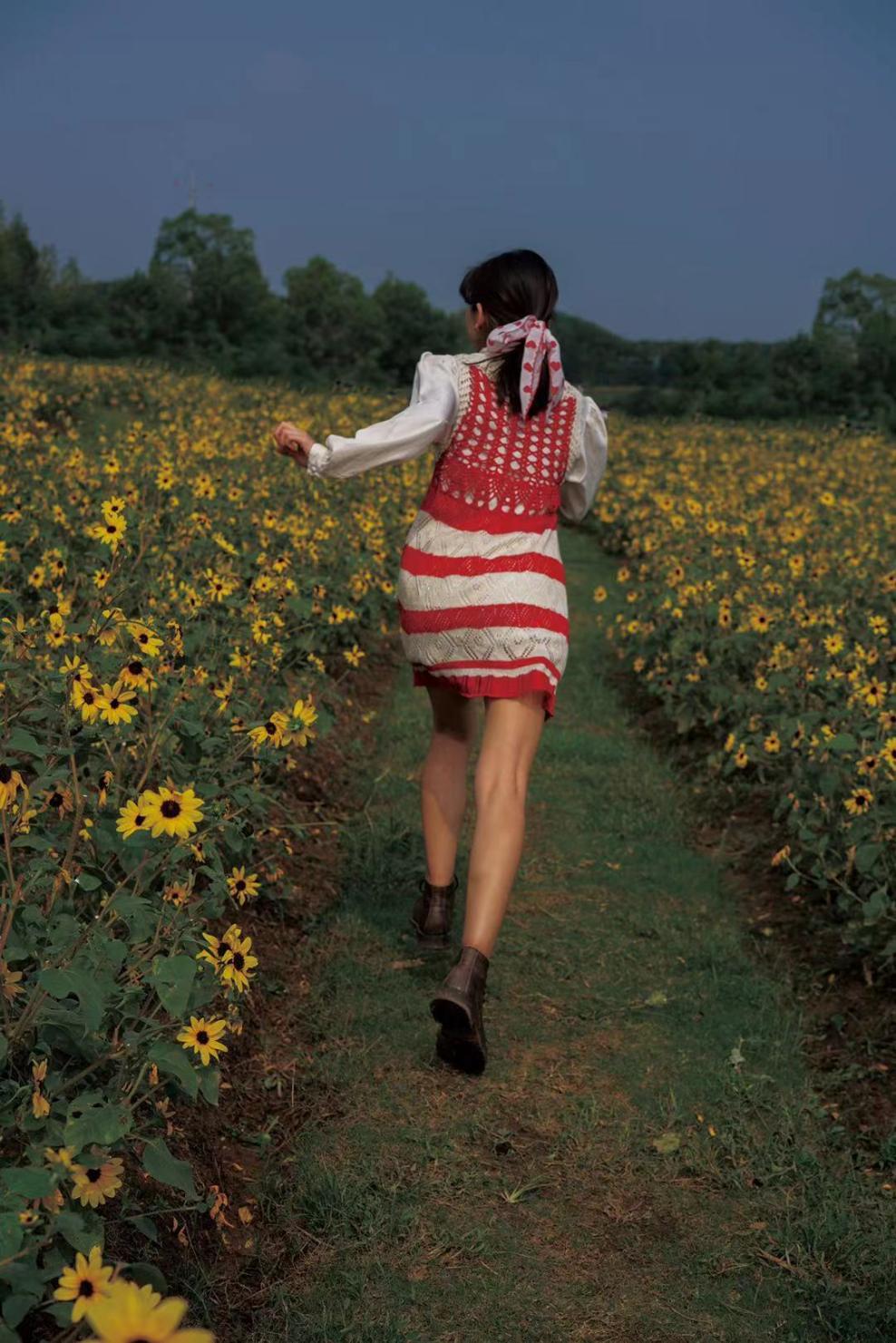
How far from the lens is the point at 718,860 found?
5.18 metres

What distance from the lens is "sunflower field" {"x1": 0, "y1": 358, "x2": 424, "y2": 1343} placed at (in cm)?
197

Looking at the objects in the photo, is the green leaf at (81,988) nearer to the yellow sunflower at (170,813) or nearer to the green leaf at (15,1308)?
the yellow sunflower at (170,813)

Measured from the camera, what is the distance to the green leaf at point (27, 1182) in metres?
1.78

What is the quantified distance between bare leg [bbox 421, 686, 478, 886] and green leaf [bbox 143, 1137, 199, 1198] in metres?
1.77

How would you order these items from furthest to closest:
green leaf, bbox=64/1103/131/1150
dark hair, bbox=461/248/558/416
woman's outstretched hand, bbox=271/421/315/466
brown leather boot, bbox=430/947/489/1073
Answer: dark hair, bbox=461/248/558/416 → woman's outstretched hand, bbox=271/421/315/466 → brown leather boot, bbox=430/947/489/1073 → green leaf, bbox=64/1103/131/1150

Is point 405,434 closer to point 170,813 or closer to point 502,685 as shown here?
point 502,685

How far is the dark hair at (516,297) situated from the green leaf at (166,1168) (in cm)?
197

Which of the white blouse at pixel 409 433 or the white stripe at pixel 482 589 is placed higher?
the white blouse at pixel 409 433

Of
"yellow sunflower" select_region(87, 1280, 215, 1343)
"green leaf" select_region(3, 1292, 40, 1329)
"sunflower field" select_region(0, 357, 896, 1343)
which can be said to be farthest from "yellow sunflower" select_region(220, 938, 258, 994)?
"yellow sunflower" select_region(87, 1280, 215, 1343)

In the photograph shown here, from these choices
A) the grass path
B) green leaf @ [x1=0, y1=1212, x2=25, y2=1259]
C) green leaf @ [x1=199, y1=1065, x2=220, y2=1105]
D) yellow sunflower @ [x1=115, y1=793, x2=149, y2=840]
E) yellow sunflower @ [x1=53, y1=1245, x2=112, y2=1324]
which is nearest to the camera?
yellow sunflower @ [x1=53, y1=1245, x2=112, y2=1324]

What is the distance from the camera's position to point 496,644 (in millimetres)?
3473

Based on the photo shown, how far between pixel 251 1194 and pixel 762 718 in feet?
11.1

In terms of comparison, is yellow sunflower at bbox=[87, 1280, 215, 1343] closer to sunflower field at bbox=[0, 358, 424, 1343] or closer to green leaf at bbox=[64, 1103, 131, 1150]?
sunflower field at bbox=[0, 358, 424, 1343]

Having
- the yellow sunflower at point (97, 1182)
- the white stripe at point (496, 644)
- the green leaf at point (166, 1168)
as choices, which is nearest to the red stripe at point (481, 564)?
the white stripe at point (496, 644)
